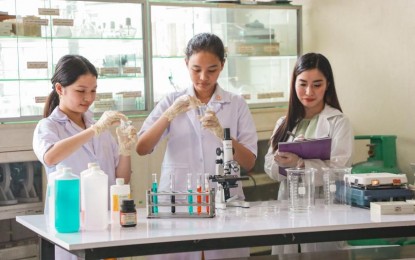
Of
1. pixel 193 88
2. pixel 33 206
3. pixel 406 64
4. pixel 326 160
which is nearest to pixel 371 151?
pixel 406 64

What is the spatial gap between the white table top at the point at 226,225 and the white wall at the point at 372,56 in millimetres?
1900

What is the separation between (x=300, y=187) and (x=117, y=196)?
0.90 metres

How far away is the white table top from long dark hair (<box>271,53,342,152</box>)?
0.66 metres

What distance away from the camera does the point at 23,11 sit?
4582 mm

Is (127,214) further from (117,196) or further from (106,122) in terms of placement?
(106,122)

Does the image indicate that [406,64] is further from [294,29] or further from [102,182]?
[102,182]

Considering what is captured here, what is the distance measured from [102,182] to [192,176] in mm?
786

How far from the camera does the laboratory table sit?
282 cm

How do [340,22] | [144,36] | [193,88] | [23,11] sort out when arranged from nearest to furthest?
[193,88] → [23,11] → [144,36] → [340,22]

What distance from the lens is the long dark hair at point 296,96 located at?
4.04 m

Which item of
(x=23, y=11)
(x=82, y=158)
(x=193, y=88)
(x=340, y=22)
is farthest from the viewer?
(x=340, y=22)

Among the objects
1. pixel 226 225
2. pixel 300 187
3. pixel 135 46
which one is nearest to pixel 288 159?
pixel 300 187

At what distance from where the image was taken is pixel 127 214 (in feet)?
10.0

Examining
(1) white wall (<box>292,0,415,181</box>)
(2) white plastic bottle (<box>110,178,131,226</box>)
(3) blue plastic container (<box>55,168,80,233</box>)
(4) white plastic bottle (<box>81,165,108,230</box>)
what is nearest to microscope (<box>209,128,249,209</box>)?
(2) white plastic bottle (<box>110,178,131,226</box>)
